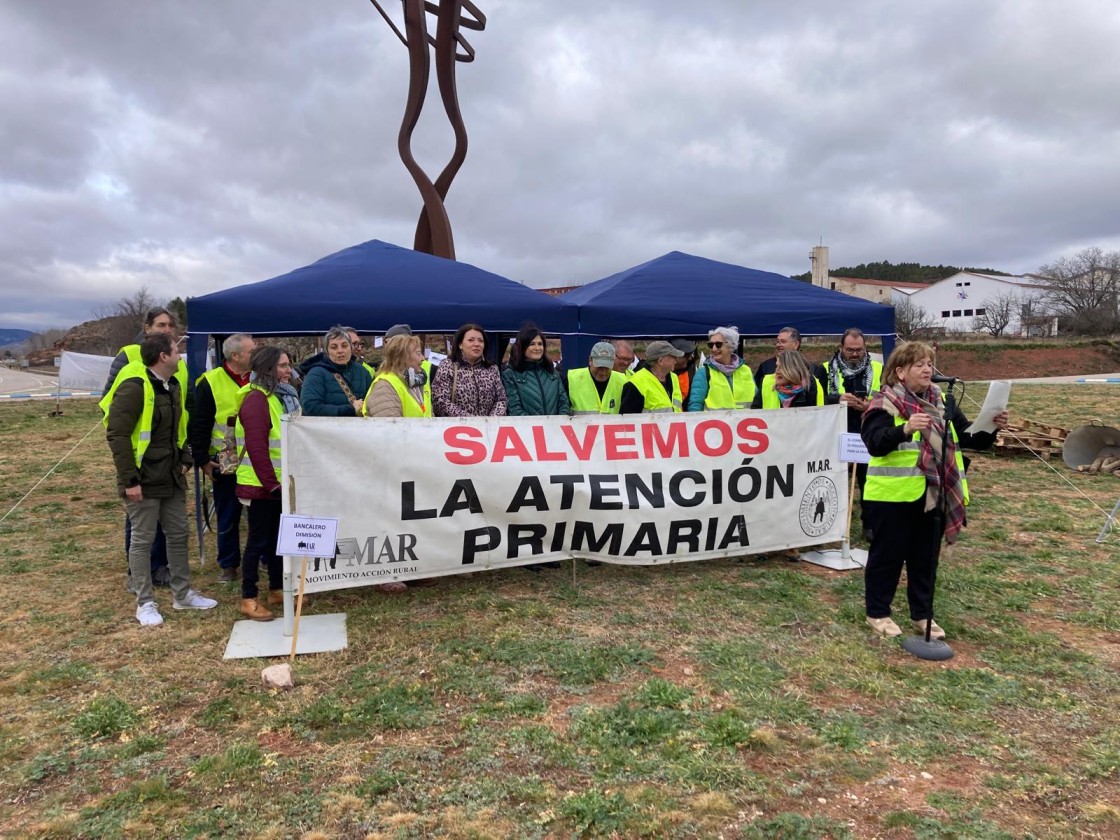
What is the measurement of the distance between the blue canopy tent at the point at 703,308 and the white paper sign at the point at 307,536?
3.31m

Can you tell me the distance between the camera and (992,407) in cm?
439

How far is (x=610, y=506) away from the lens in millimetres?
4781

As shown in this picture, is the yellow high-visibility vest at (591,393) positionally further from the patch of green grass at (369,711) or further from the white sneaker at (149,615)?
the white sneaker at (149,615)

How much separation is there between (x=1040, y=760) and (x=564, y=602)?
2.60 metres

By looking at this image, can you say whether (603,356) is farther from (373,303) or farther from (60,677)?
(60,677)

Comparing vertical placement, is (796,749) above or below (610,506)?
below

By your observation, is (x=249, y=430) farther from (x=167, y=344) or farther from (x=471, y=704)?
(x=471, y=704)

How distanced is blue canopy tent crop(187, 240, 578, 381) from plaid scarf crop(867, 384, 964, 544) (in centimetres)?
328

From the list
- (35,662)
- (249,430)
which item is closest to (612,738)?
(249,430)

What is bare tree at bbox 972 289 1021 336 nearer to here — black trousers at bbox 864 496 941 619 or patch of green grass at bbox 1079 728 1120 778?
black trousers at bbox 864 496 941 619

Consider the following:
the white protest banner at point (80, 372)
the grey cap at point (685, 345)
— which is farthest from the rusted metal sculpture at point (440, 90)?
the white protest banner at point (80, 372)

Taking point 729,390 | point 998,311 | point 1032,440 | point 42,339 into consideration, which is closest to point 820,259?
point 1032,440

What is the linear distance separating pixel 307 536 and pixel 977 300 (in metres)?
93.6

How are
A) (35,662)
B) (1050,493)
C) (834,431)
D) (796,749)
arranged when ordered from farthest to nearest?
(1050,493) < (834,431) < (35,662) < (796,749)
